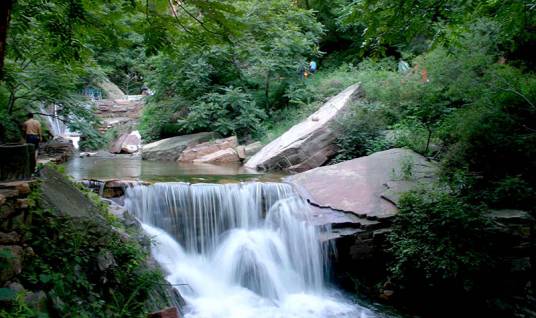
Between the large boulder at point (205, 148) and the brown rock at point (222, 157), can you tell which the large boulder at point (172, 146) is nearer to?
the large boulder at point (205, 148)

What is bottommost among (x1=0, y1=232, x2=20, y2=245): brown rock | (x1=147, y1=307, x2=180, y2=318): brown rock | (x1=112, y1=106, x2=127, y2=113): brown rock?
(x1=147, y1=307, x2=180, y2=318): brown rock

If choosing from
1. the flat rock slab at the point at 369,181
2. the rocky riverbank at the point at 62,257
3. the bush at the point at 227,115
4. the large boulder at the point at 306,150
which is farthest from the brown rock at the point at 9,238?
the bush at the point at 227,115

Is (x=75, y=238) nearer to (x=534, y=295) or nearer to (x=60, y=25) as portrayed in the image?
(x=60, y=25)

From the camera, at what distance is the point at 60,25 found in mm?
4012

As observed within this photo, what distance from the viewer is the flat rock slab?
7684 millimetres

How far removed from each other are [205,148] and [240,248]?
7.72 metres

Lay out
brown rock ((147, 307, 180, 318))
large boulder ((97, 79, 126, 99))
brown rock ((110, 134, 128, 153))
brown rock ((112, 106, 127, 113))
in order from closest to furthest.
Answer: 1. brown rock ((147, 307, 180, 318))
2. brown rock ((110, 134, 128, 153))
3. brown rock ((112, 106, 127, 113))
4. large boulder ((97, 79, 126, 99))

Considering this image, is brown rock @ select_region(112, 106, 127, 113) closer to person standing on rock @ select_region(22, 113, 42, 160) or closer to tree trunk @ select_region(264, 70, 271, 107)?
tree trunk @ select_region(264, 70, 271, 107)

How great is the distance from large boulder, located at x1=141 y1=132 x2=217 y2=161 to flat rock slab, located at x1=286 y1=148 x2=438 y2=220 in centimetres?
654

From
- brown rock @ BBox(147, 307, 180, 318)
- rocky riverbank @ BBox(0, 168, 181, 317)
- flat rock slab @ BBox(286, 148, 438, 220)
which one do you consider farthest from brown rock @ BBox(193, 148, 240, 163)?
brown rock @ BBox(147, 307, 180, 318)

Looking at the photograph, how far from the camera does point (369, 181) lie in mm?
8547

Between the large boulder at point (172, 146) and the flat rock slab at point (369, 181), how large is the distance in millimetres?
6538

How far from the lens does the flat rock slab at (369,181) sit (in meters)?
7.68

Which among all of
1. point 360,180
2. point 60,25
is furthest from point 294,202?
point 60,25
